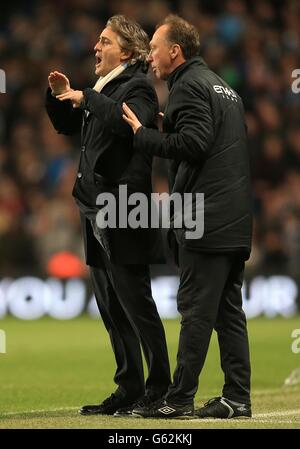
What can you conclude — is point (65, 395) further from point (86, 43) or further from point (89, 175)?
point (86, 43)

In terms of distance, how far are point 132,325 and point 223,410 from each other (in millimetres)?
683

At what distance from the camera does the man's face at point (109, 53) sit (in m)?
6.42

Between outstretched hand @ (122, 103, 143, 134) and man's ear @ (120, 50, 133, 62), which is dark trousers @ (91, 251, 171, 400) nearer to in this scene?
outstretched hand @ (122, 103, 143, 134)

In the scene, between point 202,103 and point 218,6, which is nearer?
point 202,103

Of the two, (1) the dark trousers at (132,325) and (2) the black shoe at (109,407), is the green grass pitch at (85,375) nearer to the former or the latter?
(2) the black shoe at (109,407)

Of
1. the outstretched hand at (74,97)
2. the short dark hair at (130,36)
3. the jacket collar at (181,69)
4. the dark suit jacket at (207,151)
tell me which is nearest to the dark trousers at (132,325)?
the dark suit jacket at (207,151)

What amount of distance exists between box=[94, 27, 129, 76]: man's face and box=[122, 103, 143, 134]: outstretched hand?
0.36 metres

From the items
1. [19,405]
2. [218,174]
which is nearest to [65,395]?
[19,405]

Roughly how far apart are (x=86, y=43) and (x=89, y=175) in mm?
10653

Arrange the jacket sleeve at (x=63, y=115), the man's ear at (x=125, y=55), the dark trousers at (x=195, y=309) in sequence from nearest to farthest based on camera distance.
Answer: the dark trousers at (x=195, y=309) → the man's ear at (x=125, y=55) → the jacket sleeve at (x=63, y=115)

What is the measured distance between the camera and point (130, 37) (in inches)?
253

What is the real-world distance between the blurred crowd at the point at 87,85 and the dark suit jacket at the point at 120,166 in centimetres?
736
